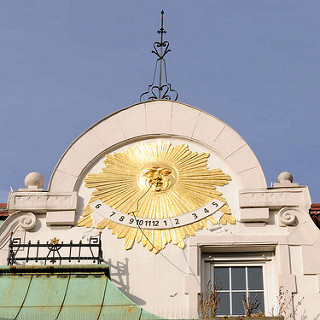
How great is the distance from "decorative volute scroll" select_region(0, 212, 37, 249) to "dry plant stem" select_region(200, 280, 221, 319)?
377 centimetres

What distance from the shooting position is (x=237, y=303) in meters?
17.8

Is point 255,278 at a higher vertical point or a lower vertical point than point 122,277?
higher

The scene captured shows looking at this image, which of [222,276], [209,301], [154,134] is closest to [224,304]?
[222,276]

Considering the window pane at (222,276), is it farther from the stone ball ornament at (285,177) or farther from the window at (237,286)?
the stone ball ornament at (285,177)

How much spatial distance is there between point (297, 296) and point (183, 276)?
2198 mm

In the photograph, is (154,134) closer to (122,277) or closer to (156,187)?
(156,187)

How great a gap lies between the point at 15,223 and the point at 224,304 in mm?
4527

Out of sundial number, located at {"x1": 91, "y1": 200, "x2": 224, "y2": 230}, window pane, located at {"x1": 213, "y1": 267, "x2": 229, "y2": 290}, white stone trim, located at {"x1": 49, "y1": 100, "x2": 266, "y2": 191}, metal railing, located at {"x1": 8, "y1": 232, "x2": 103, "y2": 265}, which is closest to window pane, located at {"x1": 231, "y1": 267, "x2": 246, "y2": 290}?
window pane, located at {"x1": 213, "y1": 267, "x2": 229, "y2": 290}

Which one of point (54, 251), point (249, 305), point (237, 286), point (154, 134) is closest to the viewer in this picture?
point (249, 305)

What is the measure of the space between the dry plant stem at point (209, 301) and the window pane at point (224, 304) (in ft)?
0.49

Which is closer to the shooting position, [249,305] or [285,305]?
[249,305]

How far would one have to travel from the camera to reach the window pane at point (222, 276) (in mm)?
18109

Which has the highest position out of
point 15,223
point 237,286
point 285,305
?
point 15,223

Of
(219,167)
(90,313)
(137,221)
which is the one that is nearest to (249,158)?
(219,167)
